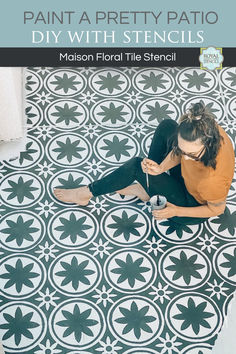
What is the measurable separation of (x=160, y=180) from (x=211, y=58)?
0.99 m

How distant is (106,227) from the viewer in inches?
98.2

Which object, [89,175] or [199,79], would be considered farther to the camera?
[199,79]

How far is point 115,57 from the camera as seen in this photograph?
305 centimetres

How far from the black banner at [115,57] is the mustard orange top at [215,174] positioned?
0.97 metres

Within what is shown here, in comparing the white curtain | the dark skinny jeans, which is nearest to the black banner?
the white curtain

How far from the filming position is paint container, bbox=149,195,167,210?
2327 millimetres

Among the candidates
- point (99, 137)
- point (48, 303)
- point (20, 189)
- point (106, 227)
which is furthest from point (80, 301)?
point (99, 137)

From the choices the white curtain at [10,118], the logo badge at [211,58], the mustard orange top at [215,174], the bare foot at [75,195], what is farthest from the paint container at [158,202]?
the logo badge at [211,58]

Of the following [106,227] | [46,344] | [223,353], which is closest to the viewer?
[223,353]

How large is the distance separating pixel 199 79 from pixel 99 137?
0.67 m

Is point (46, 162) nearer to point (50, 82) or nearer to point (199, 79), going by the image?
point (50, 82)

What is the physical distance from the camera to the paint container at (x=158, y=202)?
2327 mm

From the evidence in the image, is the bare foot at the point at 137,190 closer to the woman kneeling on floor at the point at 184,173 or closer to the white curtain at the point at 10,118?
the woman kneeling on floor at the point at 184,173

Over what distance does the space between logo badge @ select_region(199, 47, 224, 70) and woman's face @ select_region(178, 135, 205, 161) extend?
1042mm
